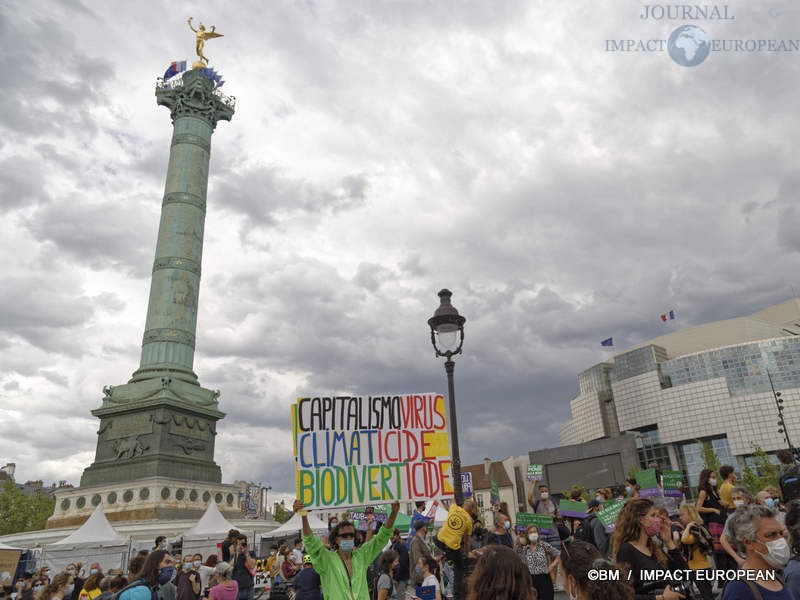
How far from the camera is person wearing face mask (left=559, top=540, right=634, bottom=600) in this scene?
3.18 metres

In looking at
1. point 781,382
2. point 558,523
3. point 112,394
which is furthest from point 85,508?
point 781,382

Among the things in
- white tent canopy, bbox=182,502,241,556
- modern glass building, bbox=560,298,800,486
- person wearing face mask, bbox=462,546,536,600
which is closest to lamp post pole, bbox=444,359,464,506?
person wearing face mask, bbox=462,546,536,600

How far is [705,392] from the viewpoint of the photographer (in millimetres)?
95312

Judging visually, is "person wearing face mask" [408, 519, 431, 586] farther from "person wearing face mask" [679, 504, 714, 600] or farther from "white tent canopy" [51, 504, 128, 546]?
"white tent canopy" [51, 504, 128, 546]

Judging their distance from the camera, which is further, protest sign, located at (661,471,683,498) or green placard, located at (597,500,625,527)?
protest sign, located at (661,471,683,498)

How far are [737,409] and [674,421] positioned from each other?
32.0 ft

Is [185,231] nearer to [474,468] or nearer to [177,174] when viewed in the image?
[177,174]

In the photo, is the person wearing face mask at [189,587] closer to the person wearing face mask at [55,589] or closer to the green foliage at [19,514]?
the person wearing face mask at [55,589]

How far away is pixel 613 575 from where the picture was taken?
10.7 feet

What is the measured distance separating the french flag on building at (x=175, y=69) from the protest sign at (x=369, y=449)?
154 feet

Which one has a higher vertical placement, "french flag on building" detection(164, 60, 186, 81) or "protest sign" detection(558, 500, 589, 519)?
"french flag on building" detection(164, 60, 186, 81)

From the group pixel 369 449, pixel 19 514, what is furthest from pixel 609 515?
pixel 19 514

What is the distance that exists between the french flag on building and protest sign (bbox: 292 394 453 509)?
46.9 meters

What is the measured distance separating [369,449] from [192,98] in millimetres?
44216
